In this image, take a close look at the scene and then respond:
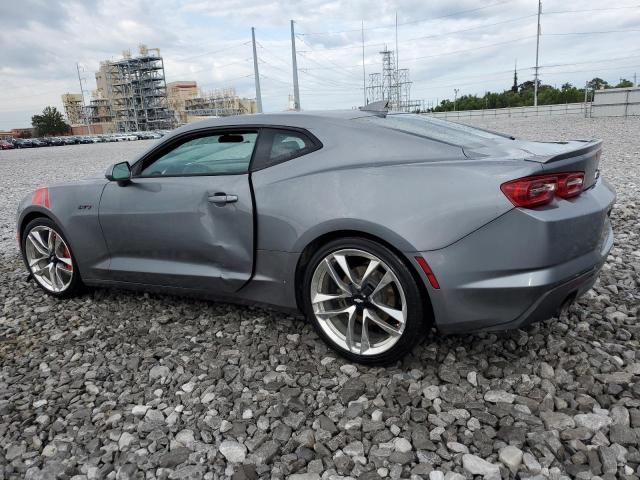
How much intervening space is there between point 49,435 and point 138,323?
1288 millimetres

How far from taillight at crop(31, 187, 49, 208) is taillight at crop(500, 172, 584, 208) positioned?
11.2 feet

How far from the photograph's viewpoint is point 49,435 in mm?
→ 2463

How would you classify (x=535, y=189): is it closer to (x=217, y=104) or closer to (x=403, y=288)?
(x=403, y=288)

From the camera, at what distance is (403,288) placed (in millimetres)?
2584

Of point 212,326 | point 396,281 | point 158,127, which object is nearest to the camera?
point 396,281

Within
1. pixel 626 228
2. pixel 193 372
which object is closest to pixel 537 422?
pixel 193 372

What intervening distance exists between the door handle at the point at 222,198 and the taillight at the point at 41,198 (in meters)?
1.74

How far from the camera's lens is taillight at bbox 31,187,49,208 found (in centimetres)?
405

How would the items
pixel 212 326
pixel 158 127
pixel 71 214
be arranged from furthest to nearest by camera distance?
1. pixel 158 127
2. pixel 71 214
3. pixel 212 326

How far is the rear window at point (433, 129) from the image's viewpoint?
112 inches

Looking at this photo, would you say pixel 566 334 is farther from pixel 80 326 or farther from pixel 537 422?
pixel 80 326

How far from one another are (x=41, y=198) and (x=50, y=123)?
112m

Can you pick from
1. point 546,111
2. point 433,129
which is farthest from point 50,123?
point 433,129

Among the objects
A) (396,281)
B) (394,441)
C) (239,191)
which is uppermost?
(239,191)
